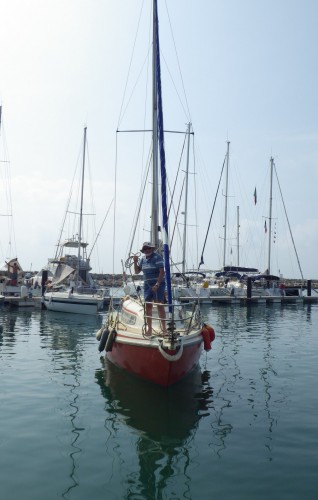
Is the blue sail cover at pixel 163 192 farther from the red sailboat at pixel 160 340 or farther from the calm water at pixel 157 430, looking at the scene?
the calm water at pixel 157 430

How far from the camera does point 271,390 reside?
11.1 metres

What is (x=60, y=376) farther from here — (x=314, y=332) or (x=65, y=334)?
(x=314, y=332)

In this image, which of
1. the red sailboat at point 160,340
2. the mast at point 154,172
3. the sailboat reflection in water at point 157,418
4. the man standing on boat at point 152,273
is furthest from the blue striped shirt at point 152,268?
the mast at point 154,172

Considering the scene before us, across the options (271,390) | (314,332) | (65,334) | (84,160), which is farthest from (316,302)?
(271,390)

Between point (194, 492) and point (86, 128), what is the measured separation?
3432 cm

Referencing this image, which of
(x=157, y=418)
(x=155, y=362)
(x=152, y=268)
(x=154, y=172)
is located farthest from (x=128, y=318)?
(x=154, y=172)

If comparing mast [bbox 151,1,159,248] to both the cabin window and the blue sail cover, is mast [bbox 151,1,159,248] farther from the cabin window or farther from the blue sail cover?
the cabin window

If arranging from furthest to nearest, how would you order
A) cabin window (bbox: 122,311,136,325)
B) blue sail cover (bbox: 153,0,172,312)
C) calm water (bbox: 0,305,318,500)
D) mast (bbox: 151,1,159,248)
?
mast (bbox: 151,1,159,248), cabin window (bbox: 122,311,136,325), blue sail cover (bbox: 153,0,172,312), calm water (bbox: 0,305,318,500)

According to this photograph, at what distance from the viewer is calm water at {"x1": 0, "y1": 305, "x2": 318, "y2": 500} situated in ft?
20.1

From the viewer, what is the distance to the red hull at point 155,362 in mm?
9961

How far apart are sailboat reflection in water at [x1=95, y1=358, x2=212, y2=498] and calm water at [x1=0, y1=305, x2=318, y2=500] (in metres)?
0.02

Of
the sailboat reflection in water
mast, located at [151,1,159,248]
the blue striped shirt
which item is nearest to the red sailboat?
the sailboat reflection in water

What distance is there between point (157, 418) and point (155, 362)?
1.40 metres

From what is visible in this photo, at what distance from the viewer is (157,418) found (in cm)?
→ 894
